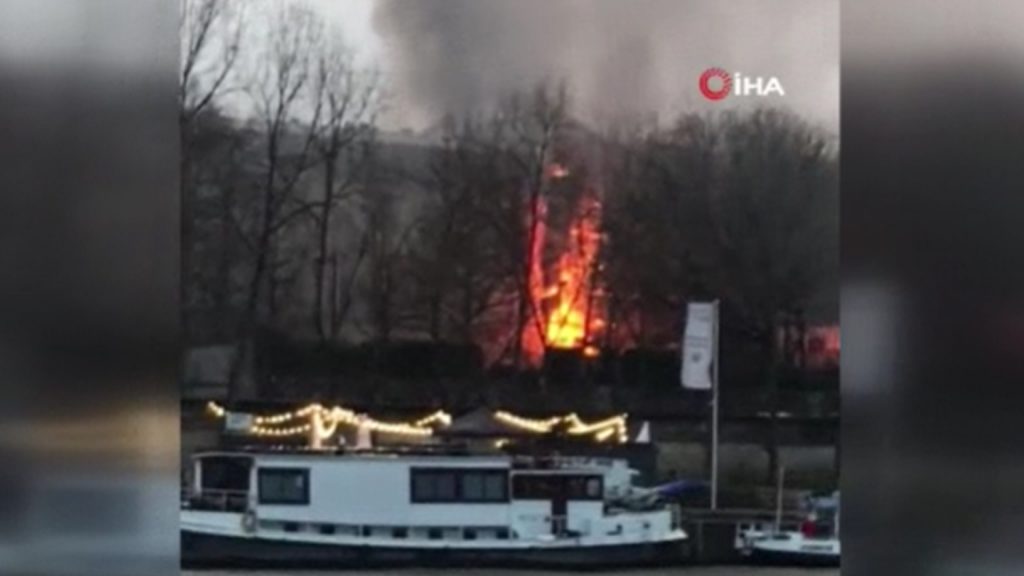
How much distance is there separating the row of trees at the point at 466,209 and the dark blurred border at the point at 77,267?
0.17 m

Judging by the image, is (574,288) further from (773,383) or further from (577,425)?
(773,383)

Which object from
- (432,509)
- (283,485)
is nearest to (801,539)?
(432,509)

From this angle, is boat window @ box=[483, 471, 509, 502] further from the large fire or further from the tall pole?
the tall pole

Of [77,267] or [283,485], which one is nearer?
[283,485]

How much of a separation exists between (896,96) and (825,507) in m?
0.75

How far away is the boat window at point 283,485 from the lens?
305 cm

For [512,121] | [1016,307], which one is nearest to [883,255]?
[1016,307]

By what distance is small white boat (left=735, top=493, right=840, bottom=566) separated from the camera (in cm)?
307

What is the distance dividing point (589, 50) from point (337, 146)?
0.46 m

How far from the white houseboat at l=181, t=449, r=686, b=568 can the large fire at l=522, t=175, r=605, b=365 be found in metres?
0.20

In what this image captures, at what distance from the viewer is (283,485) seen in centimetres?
305

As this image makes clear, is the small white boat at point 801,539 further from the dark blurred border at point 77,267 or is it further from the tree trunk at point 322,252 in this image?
the dark blurred border at point 77,267

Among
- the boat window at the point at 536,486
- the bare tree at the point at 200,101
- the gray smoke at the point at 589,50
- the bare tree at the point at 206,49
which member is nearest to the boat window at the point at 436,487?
the boat window at the point at 536,486

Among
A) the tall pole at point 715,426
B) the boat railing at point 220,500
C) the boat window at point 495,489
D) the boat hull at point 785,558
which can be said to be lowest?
the boat hull at point 785,558
